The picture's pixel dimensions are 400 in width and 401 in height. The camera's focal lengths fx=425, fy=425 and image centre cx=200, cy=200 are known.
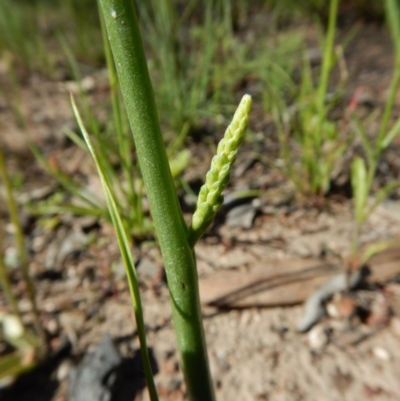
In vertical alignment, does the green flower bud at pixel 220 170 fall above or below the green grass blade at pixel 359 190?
above

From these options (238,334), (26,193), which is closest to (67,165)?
(26,193)

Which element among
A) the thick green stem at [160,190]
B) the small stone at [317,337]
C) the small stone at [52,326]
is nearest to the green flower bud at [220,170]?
the thick green stem at [160,190]

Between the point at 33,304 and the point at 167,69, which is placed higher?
the point at 167,69

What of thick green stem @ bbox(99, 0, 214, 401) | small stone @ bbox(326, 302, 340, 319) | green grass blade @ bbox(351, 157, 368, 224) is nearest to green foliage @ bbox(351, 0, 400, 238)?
green grass blade @ bbox(351, 157, 368, 224)

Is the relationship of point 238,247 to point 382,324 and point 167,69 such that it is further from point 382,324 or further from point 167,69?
point 167,69

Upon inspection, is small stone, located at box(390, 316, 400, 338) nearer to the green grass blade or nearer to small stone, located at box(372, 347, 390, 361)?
small stone, located at box(372, 347, 390, 361)

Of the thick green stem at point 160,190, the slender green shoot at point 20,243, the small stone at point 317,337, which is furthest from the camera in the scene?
the small stone at point 317,337

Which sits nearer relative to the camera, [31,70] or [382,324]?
[382,324]

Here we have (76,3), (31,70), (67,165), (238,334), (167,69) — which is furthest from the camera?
(76,3)

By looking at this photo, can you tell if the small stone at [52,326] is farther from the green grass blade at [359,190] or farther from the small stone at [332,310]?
the green grass blade at [359,190]
